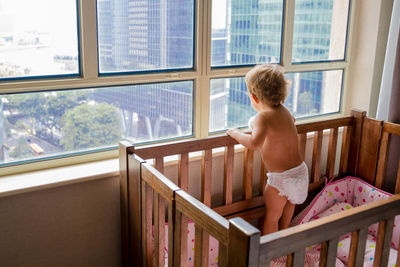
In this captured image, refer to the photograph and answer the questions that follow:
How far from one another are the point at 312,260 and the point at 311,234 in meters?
0.92

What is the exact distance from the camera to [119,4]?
187 cm

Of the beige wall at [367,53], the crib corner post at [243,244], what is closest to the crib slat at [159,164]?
the crib corner post at [243,244]

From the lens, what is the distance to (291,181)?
1896 mm

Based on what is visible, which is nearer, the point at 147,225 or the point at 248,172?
the point at 147,225

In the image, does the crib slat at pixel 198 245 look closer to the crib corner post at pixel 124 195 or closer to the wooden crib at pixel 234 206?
the wooden crib at pixel 234 206

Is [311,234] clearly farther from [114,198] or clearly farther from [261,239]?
[114,198]

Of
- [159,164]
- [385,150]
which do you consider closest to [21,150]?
[159,164]

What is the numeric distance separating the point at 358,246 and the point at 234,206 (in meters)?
0.79

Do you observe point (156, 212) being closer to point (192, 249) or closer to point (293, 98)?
point (192, 249)

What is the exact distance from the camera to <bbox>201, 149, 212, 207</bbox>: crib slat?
194 centimetres

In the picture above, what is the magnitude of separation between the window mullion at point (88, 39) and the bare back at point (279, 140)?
0.75m

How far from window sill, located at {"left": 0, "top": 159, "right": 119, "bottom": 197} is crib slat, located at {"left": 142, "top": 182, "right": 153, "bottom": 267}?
286 millimetres

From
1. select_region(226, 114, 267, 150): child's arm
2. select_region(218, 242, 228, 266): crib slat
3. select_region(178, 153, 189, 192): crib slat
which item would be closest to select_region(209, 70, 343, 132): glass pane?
select_region(226, 114, 267, 150): child's arm

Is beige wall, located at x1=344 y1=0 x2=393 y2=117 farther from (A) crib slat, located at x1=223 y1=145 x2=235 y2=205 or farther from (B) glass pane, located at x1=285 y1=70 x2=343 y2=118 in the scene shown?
(A) crib slat, located at x1=223 y1=145 x2=235 y2=205
